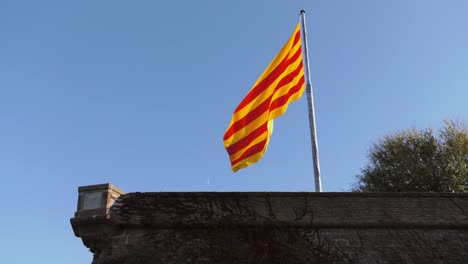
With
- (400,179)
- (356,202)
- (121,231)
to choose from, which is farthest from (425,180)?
(121,231)

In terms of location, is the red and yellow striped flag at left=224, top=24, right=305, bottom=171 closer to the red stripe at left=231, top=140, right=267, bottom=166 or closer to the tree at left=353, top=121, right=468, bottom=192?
the red stripe at left=231, top=140, right=267, bottom=166

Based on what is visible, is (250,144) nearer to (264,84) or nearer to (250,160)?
(250,160)

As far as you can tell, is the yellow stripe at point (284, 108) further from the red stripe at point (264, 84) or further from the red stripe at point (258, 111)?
the red stripe at point (264, 84)

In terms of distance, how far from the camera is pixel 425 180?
17.2 m

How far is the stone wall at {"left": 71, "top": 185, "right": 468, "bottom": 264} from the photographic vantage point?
6.15m

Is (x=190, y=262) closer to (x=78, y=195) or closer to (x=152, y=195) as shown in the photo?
(x=152, y=195)

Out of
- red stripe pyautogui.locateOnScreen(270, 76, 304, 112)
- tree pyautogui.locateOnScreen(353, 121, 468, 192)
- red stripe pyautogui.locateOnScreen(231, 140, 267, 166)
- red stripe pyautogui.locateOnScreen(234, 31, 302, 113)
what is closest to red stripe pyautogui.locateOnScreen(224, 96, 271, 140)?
red stripe pyautogui.locateOnScreen(270, 76, 304, 112)

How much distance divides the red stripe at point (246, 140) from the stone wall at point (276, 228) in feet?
7.01

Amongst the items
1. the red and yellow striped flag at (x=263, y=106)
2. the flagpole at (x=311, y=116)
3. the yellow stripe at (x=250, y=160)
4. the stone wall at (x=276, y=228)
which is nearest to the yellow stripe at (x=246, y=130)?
the red and yellow striped flag at (x=263, y=106)

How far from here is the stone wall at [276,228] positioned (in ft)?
20.2

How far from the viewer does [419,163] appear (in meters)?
17.6

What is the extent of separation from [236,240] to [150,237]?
1315 millimetres

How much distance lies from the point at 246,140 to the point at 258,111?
69 cm

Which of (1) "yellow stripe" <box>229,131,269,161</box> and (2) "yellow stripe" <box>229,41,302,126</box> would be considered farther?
(2) "yellow stripe" <box>229,41,302,126</box>
